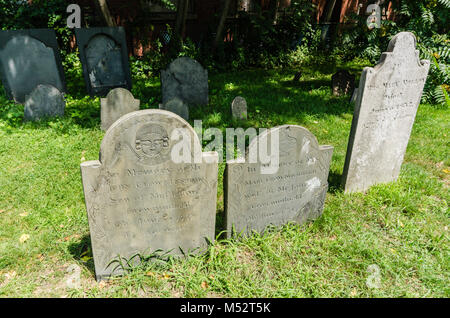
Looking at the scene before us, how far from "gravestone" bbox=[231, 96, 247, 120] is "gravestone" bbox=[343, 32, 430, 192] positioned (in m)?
2.89

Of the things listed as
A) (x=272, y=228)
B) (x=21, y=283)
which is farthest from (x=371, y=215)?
(x=21, y=283)

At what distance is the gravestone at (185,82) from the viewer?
6.92 metres

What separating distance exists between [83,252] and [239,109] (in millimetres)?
4133

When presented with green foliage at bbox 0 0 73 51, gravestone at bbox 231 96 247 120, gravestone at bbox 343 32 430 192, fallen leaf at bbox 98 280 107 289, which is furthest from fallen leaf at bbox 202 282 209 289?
green foliage at bbox 0 0 73 51

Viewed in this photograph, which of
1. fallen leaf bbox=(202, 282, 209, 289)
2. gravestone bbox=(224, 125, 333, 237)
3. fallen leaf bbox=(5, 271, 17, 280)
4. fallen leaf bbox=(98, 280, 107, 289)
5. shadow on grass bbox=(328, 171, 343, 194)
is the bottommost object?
fallen leaf bbox=(98, 280, 107, 289)

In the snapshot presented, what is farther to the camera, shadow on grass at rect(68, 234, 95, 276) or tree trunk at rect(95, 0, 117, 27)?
tree trunk at rect(95, 0, 117, 27)

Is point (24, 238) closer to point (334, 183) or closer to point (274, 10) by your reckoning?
point (334, 183)

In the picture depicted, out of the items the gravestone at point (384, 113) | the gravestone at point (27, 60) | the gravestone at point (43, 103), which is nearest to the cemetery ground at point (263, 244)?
the gravestone at point (384, 113)

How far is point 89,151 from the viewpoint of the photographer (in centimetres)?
512

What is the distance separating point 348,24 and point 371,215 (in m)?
12.1

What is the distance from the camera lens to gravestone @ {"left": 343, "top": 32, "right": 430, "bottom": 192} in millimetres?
3568

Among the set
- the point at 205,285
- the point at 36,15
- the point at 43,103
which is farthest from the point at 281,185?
the point at 36,15

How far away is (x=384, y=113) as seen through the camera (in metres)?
3.79

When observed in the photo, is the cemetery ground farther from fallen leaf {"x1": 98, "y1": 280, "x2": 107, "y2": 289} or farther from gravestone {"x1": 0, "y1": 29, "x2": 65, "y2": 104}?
gravestone {"x1": 0, "y1": 29, "x2": 65, "y2": 104}
